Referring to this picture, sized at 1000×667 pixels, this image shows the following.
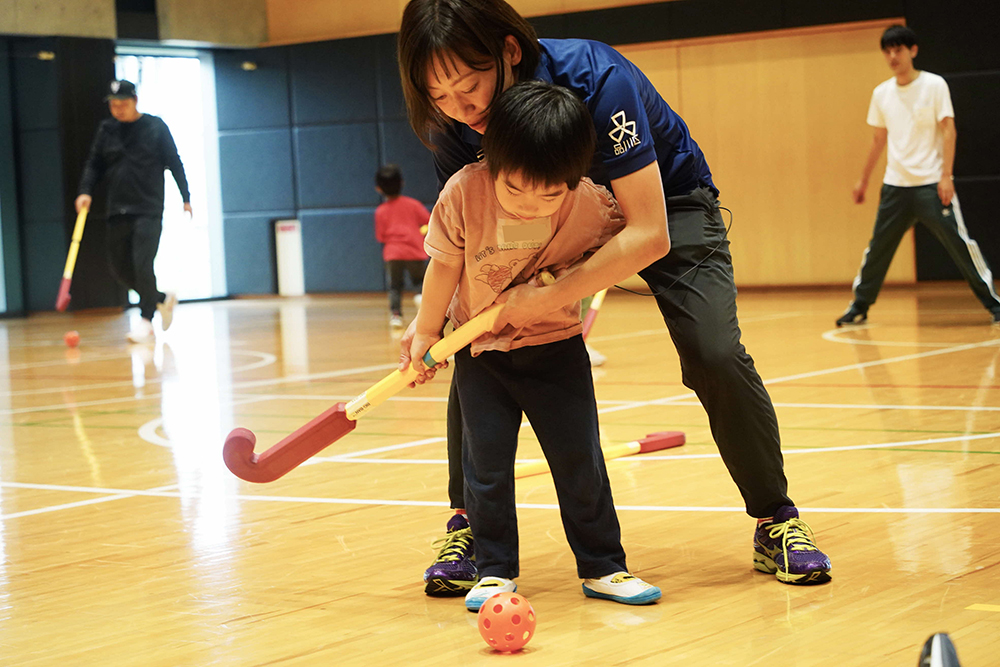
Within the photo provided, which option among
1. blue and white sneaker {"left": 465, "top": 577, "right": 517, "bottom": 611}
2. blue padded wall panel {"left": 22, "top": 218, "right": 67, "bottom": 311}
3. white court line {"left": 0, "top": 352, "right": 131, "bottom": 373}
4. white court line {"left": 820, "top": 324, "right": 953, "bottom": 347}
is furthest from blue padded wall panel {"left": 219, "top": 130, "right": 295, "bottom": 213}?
blue and white sneaker {"left": 465, "top": 577, "right": 517, "bottom": 611}

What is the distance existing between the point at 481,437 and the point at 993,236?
797 cm

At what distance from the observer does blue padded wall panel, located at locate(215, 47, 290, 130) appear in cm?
1197

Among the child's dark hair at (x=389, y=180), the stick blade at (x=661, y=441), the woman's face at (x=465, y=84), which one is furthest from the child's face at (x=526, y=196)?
the child's dark hair at (x=389, y=180)

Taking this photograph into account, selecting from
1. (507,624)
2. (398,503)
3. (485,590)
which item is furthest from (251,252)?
(507,624)

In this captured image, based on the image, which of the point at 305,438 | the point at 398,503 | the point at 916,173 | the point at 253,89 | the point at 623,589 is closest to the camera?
the point at 623,589

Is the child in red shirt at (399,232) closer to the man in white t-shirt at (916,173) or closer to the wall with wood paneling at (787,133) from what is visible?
the wall with wood paneling at (787,133)

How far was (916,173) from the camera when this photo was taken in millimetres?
6098

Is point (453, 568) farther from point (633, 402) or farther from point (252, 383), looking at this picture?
point (252, 383)

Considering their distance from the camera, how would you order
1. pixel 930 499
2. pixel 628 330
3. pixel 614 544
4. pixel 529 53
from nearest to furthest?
pixel 529 53
pixel 614 544
pixel 930 499
pixel 628 330

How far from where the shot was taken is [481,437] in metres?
2.04

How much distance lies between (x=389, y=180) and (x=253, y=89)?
13.5 ft

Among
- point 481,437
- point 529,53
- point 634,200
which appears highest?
point 529,53

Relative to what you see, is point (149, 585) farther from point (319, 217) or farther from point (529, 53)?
point (319, 217)

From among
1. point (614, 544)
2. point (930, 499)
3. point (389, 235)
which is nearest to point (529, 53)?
point (614, 544)
